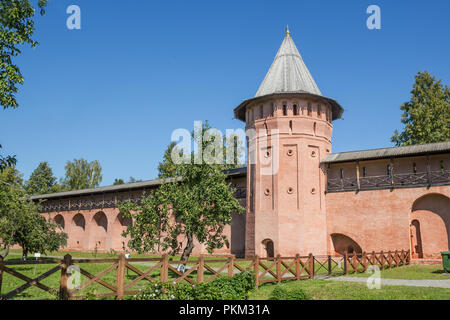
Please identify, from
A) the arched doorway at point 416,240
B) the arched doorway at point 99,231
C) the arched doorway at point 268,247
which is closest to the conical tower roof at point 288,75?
the arched doorway at point 268,247

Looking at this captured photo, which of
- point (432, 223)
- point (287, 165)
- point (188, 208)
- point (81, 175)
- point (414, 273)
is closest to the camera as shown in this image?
point (414, 273)

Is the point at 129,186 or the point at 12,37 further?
the point at 129,186

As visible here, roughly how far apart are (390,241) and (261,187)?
7.13 metres

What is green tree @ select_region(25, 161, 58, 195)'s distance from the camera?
50.8 meters

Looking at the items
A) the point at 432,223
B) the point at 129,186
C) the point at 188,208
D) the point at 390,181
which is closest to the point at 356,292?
the point at 188,208

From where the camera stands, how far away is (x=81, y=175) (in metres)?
48.6

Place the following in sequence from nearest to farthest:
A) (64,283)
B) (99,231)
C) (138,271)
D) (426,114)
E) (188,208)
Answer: (64,283)
(138,271)
(188,208)
(426,114)
(99,231)

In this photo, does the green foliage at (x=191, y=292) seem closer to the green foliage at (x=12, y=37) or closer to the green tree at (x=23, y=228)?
the green foliage at (x=12, y=37)

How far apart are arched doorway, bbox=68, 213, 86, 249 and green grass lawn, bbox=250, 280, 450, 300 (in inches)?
1123

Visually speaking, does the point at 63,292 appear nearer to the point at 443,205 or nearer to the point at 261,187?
the point at 261,187

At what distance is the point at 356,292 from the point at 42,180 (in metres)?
50.4

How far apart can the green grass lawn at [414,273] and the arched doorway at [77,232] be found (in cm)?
2777

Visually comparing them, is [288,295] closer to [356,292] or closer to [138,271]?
[356,292]

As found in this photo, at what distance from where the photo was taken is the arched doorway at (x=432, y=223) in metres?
18.9
